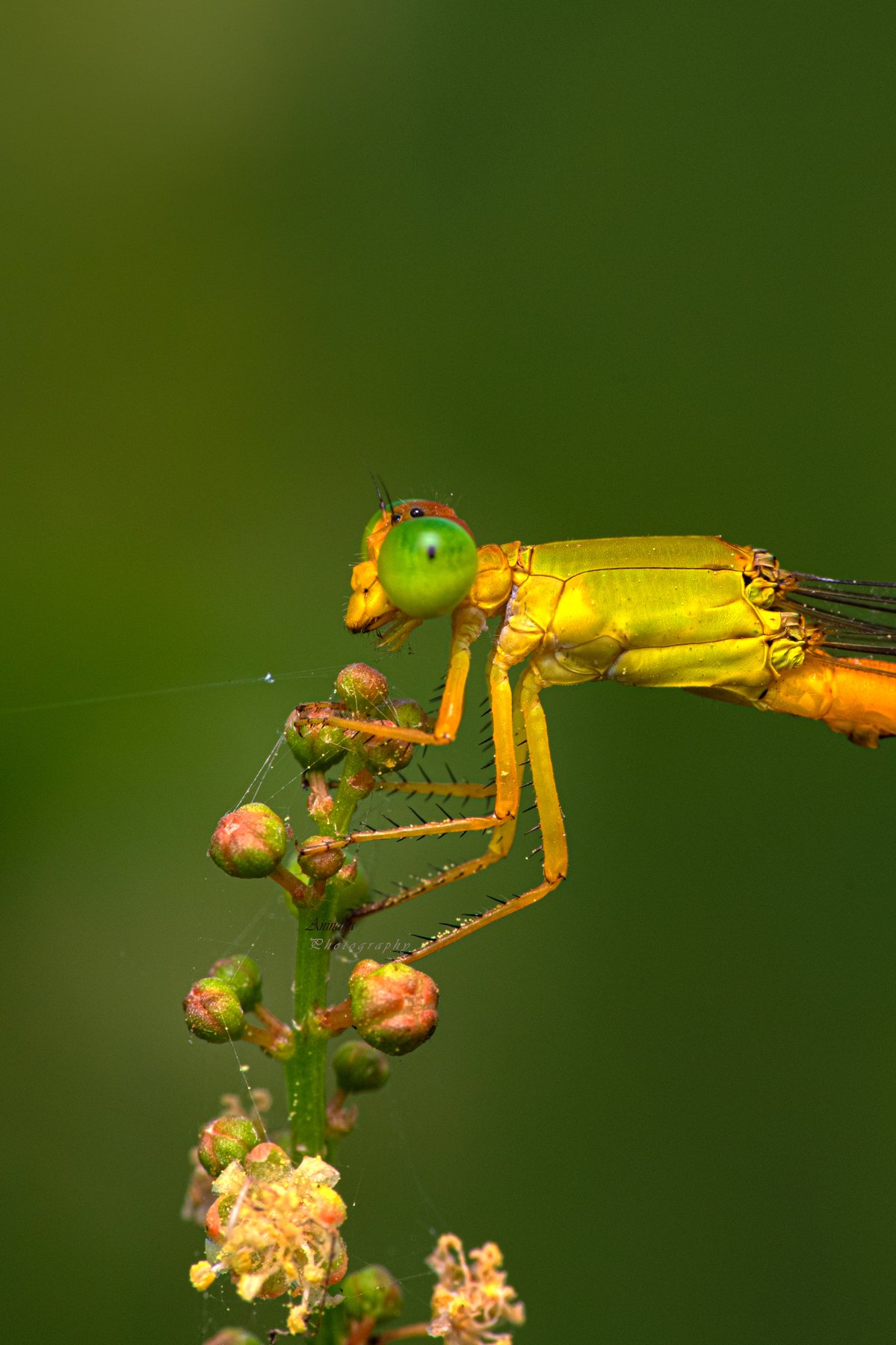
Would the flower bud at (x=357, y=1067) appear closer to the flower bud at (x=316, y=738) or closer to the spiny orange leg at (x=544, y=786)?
the flower bud at (x=316, y=738)

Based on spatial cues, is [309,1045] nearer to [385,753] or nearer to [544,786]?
[385,753]

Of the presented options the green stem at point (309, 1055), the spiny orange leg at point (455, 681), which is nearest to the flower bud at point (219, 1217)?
the green stem at point (309, 1055)

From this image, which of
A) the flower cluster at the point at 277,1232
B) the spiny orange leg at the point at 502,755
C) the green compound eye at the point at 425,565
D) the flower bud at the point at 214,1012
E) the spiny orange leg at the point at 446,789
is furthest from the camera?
the spiny orange leg at the point at 502,755

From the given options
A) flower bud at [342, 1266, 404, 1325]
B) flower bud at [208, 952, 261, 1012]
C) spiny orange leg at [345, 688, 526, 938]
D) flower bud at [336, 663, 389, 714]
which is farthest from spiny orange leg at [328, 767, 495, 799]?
flower bud at [342, 1266, 404, 1325]

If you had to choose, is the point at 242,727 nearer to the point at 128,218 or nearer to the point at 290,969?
the point at 290,969

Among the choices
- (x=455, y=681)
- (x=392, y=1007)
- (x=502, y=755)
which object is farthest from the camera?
(x=502, y=755)

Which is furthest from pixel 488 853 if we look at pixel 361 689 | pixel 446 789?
pixel 361 689
